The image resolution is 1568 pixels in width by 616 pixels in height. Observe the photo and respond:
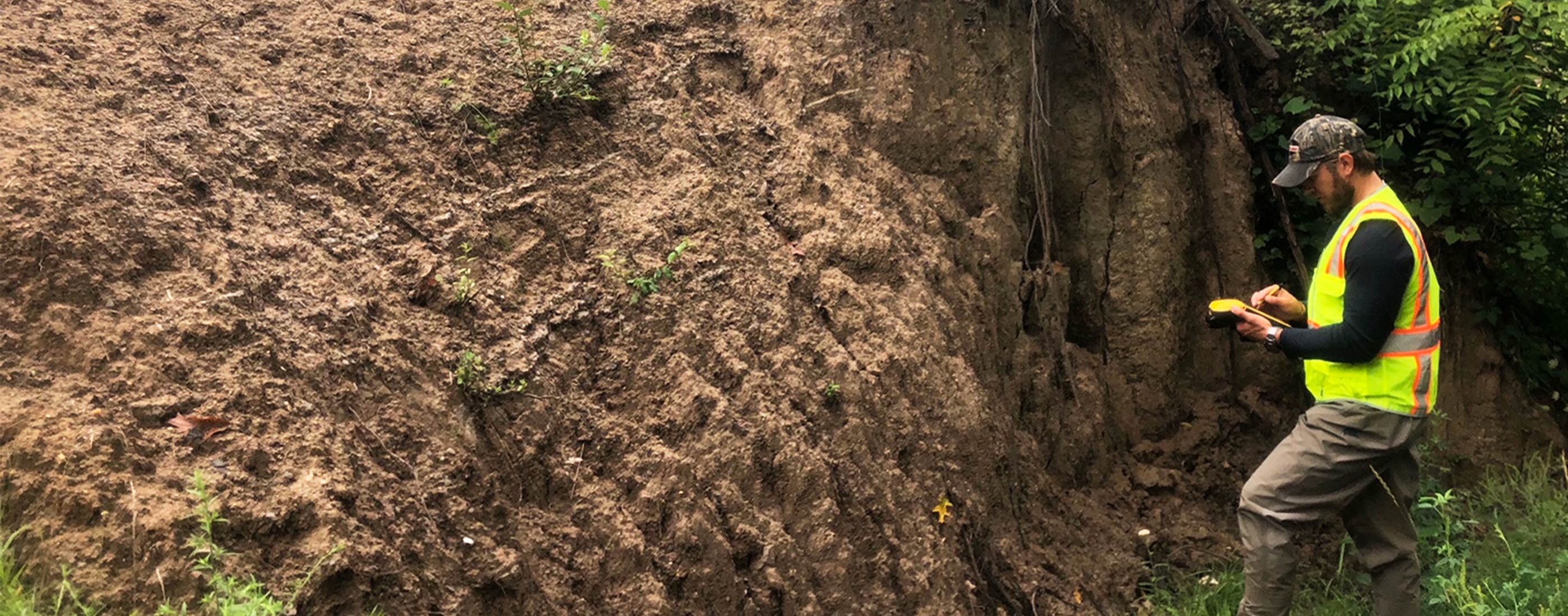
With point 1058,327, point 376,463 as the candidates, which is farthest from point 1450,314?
point 376,463

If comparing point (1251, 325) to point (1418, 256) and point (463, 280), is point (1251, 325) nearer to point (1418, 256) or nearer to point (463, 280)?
point (1418, 256)

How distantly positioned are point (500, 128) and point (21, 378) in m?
1.91

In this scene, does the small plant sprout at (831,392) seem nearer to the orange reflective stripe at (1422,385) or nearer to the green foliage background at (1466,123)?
the orange reflective stripe at (1422,385)

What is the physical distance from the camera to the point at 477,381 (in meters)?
3.83

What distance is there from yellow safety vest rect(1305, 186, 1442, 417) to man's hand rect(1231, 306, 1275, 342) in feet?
0.74

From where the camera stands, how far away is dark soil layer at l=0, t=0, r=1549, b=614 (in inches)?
133

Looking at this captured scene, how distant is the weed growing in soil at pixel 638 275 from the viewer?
4270mm

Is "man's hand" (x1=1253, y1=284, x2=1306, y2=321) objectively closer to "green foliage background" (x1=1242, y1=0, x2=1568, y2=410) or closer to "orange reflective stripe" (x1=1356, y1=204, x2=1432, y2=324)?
"orange reflective stripe" (x1=1356, y1=204, x2=1432, y2=324)

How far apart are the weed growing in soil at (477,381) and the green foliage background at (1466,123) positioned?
4.23 meters

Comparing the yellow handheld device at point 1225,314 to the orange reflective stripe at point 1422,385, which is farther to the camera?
the yellow handheld device at point 1225,314

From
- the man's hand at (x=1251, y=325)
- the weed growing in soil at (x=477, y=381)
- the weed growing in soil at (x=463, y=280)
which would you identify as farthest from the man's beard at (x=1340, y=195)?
the weed growing in soil at (x=463, y=280)

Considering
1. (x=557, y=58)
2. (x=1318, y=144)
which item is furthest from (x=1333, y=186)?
(x=557, y=58)

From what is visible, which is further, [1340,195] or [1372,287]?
[1340,195]

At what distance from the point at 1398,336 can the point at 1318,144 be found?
2.54ft
